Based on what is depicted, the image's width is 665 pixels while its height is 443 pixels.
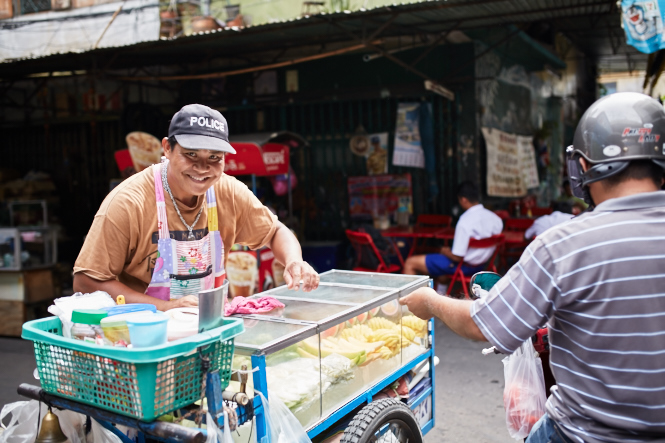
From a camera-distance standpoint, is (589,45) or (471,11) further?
(589,45)

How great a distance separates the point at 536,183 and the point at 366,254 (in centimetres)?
604

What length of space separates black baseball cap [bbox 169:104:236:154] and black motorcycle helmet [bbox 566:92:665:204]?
145 cm

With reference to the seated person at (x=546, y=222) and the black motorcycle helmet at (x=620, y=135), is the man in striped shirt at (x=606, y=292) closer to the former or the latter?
the black motorcycle helmet at (x=620, y=135)

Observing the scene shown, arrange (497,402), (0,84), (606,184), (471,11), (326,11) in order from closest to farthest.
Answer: (606,184) → (497,402) → (326,11) → (471,11) → (0,84)

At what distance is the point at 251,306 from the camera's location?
2709mm

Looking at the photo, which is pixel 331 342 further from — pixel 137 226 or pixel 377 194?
pixel 377 194

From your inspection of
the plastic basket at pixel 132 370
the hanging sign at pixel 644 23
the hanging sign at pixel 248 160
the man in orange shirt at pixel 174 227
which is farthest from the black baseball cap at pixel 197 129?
the hanging sign at pixel 248 160

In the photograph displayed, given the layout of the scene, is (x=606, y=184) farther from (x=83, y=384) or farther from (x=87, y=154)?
(x=87, y=154)

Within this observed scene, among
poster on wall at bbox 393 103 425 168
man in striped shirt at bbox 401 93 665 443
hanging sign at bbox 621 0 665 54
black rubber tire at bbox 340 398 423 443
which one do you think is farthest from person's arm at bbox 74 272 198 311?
poster on wall at bbox 393 103 425 168

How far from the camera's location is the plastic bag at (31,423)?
6.40 ft

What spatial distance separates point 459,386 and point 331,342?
Result: 8.54 ft

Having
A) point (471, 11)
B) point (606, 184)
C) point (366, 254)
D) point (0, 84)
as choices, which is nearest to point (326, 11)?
point (471, 11)

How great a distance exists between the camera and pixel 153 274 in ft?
8.32

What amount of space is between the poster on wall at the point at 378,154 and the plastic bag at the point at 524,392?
703cm
